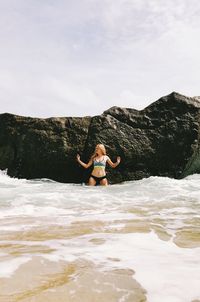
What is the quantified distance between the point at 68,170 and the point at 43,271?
28.4 ft

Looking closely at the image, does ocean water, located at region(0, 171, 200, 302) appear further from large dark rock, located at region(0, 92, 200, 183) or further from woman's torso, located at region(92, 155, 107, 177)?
large dark rock, located at region(0, 92, 200, 183)

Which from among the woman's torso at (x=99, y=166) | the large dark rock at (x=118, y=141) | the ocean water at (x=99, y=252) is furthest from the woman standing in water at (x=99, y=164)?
the ocean water at (x=99, y=252)

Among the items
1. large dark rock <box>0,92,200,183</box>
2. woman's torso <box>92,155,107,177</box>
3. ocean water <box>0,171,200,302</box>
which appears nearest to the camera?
ocean water <box>0,171,200,302</box>

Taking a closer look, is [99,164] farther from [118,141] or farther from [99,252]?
[99,252]

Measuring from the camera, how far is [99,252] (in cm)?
293

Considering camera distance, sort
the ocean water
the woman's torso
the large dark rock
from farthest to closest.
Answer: the large dark rock
the woman's torso
the ocean water

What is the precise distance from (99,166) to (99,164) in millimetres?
58

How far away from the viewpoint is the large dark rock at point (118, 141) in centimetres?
1089

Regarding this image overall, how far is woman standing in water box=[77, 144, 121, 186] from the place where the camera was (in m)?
10.1

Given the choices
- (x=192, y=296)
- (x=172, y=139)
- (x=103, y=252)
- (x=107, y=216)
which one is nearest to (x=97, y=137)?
(x=172, y=139)

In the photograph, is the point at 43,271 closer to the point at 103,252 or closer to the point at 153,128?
the point at 103,252

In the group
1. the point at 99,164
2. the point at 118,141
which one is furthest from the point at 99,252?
the point at 118,141

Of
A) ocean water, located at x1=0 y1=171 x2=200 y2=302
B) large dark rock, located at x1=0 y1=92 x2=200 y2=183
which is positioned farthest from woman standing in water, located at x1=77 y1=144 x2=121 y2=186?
ocean water, located at x1=0 y1=171 x2=200 y2=302

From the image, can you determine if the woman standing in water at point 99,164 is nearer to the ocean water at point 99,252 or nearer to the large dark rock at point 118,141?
the large dark rock at point 118,141
